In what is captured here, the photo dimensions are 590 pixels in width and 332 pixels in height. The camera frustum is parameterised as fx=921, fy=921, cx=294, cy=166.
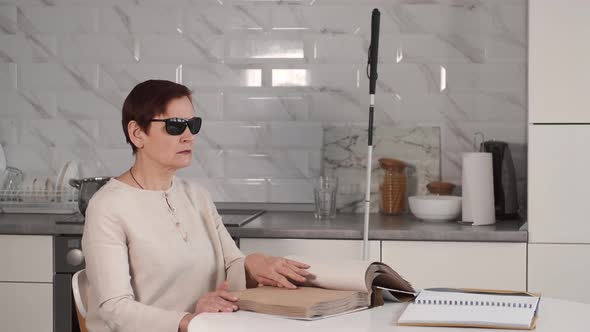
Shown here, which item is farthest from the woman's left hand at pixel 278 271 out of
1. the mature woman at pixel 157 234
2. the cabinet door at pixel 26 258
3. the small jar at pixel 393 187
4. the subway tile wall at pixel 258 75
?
the subway tile wall at pixel 258 75

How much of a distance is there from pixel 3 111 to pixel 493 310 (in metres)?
2.98

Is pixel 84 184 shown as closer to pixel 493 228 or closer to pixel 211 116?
pixel 211 116

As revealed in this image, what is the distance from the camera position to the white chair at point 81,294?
261 centimetres

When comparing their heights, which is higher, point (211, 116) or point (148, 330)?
point (211, 116)

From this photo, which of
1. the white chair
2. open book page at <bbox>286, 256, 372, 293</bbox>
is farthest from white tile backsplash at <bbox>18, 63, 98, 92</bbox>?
open book page at <bbox>286, 256, 372, 293</bbox>

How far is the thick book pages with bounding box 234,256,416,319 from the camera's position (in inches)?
83.7

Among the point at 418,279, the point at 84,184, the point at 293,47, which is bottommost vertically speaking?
the point at 418,279

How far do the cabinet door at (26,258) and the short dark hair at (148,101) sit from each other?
1.16m

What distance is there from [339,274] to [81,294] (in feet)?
2.65

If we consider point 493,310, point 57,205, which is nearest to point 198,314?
point 493,310

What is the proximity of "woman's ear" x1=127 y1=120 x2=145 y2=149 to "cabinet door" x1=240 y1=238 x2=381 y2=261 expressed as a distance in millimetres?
1041
